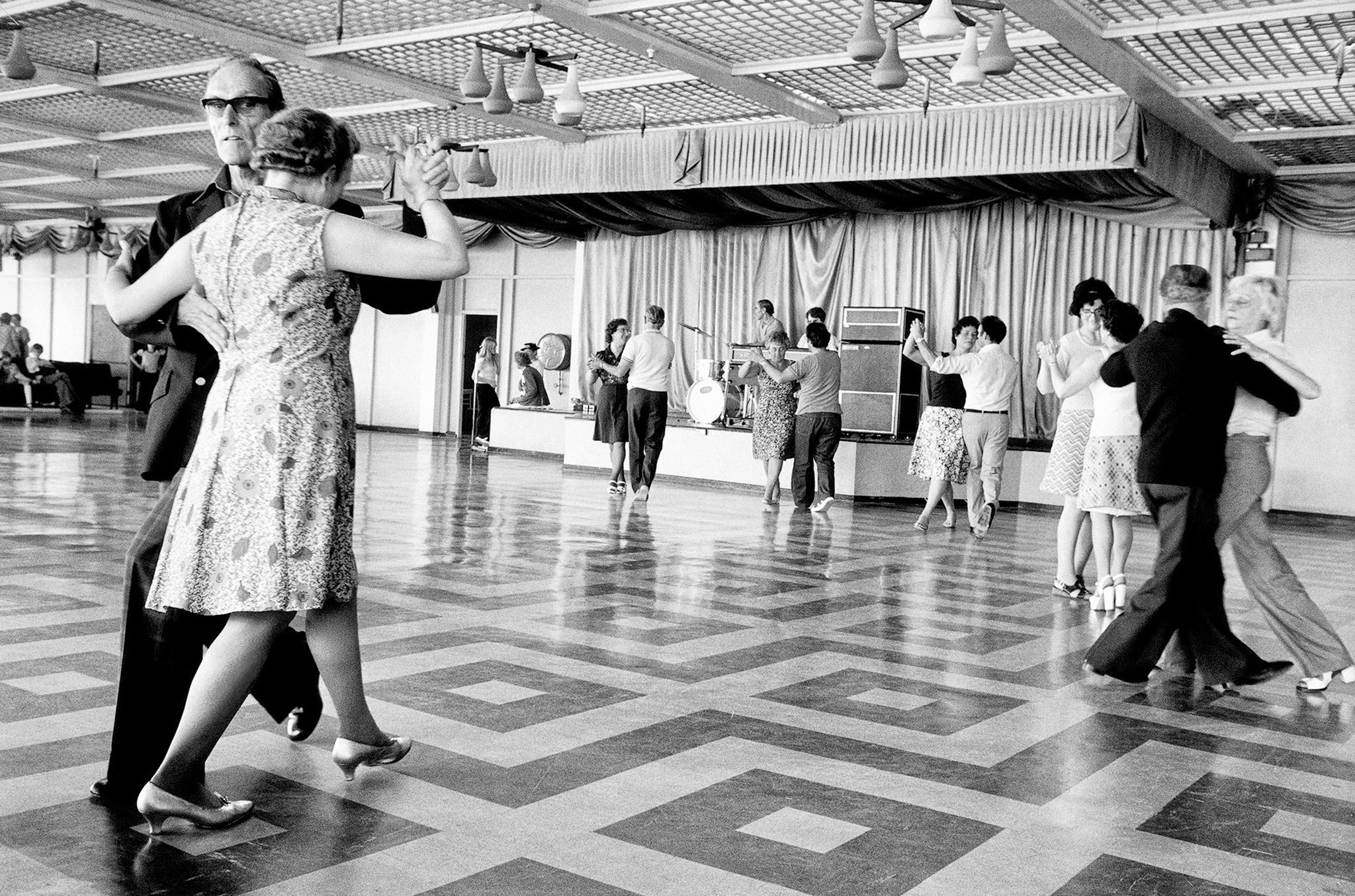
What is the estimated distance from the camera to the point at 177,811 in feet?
7.13

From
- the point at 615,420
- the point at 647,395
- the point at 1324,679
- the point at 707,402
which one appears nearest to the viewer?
the point at 1324,679

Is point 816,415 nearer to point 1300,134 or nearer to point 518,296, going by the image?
point 1300,134

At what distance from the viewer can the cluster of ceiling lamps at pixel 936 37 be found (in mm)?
6039

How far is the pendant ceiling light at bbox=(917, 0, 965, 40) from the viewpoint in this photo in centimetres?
578

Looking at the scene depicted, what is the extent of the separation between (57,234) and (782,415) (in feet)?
A: 55.7

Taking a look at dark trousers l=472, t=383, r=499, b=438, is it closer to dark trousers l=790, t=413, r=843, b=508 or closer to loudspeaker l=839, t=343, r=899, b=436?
loudspeaker l=839, t=343, r=899, b=436

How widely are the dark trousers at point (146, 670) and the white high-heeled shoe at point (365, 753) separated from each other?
313mm

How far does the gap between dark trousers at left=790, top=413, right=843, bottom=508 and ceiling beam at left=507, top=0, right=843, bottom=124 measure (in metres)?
2.46

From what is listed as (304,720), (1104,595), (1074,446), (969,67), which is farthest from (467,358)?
(304,720)

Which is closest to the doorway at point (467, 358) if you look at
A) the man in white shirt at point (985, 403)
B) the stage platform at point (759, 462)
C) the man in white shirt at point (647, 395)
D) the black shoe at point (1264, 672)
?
the stage platform at point (759, 462)

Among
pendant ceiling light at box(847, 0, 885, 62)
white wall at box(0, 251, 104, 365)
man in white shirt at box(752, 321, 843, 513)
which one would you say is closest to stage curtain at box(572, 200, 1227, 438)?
man in white shirt at box(752, 321, 843, 513)

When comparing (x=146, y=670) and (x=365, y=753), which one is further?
(x=365, y=753)

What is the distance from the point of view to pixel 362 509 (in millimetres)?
7645

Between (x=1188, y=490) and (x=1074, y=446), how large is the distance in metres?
1.94
